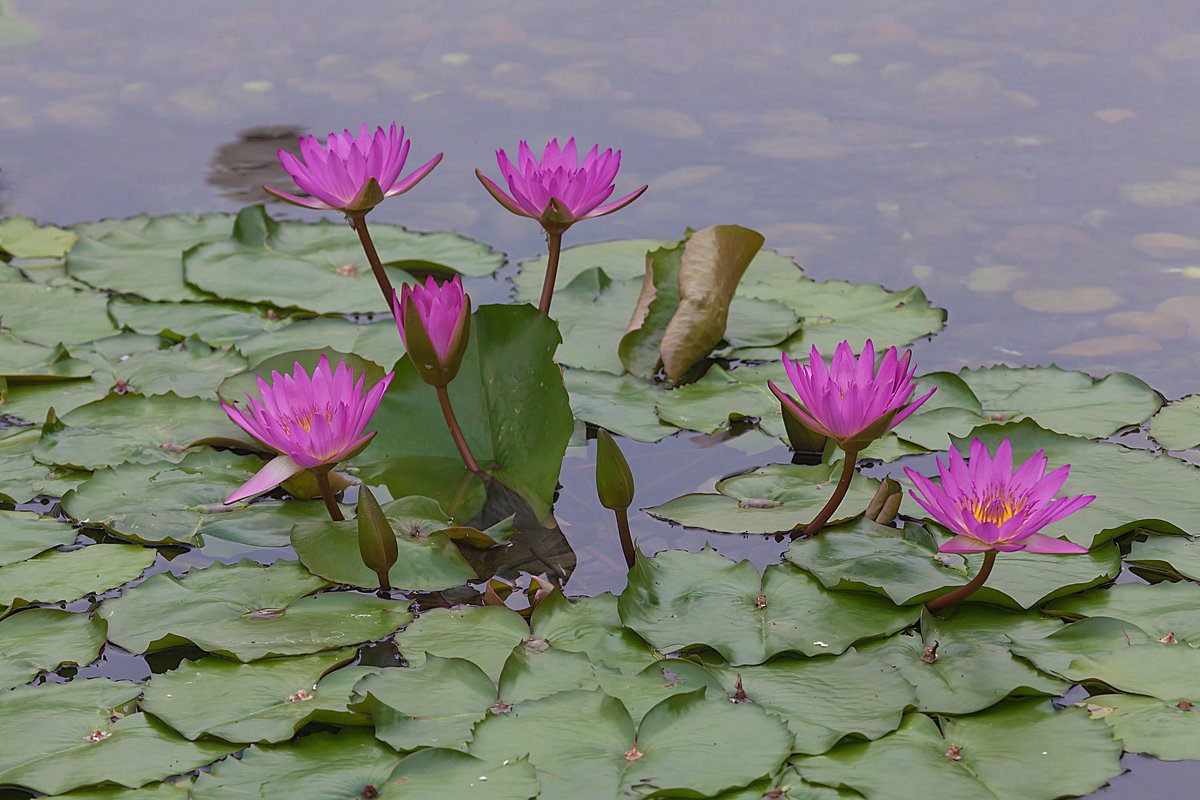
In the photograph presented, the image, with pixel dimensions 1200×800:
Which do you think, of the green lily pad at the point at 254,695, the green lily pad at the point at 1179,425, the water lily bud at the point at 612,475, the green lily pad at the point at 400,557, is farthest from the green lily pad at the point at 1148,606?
the green lily pad at the point at 254,695

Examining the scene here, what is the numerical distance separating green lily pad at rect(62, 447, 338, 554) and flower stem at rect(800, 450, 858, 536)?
0.99 metres

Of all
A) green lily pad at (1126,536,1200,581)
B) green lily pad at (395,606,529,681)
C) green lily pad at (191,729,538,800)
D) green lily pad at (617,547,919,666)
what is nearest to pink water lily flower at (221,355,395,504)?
green lily pad at (395,606,529,681)

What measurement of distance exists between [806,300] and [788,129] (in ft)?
4.07

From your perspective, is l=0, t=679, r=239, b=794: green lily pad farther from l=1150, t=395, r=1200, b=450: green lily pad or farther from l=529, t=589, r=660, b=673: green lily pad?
l=1150, t=395, r=1200, b=450: green lily pad

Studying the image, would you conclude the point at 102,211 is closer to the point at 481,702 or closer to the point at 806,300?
the point at 806,300

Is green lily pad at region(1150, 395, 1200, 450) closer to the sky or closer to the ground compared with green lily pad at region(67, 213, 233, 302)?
closer to the ground

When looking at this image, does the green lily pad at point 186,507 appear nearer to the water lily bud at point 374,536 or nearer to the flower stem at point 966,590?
the water lily bud at point 374,536

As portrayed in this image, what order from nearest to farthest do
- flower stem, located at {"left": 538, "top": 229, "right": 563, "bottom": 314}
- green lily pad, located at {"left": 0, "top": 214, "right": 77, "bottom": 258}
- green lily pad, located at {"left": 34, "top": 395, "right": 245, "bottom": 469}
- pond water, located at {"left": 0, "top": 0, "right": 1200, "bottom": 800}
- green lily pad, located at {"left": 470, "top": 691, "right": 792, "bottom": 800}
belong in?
green lily pad, located at {"left": 470, "top": 691, "right": 792, "bottom": 800} < flower stem, located at {"left": 538, "top": 229, "right": 563, "bottom": 314} < green lily pad, located at {"left": 34, "top": 395, "right": 245, "bottom": 469} < pond water, located at {"left": 0, "top": 0, "right": 1200, "bottom": 800} < green lily pad, located at {"left": 0, "top": 214, "right": 77, "bottom": 258}

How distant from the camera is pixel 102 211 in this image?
12.0 ft

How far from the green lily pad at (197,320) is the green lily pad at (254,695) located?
4.29 feet

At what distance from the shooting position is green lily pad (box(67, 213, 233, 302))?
3.14m

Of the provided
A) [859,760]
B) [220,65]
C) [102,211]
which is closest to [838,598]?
[859,760]

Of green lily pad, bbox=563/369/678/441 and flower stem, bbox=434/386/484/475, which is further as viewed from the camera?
green lily pad, bbox=563/369/678/441

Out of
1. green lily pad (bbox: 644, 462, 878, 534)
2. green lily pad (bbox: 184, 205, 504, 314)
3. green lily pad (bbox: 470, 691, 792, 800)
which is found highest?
green lily pad (bbox: 184, 205, 504, 314)
